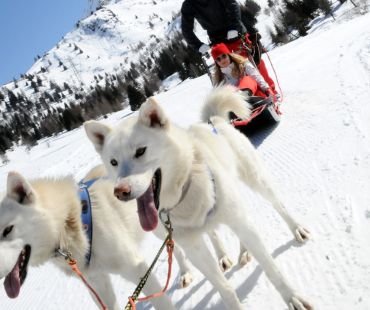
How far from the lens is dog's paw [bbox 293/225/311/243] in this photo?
9.73ft

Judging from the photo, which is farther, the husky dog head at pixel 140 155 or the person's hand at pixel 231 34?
the person's hand at pixel 231 34

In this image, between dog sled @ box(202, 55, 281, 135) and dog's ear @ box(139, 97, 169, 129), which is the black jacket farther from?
dog's ear @ box(139, 97, 169, 129)

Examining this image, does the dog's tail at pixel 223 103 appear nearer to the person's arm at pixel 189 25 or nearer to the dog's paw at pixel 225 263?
the dog's paw at pixel 225 263

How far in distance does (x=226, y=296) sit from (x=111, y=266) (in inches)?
31.1

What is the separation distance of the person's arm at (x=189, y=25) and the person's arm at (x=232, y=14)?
0.65m

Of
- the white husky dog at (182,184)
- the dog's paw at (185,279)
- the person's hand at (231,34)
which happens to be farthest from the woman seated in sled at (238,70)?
the white husky dog at (182,184)

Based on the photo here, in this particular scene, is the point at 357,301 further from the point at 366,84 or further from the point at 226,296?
the point at 366,84

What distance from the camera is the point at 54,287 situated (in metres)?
4.29

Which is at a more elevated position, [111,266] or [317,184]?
[111,266]

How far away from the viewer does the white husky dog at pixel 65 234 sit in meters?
2.20

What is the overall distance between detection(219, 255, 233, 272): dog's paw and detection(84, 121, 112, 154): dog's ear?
1.39 meters

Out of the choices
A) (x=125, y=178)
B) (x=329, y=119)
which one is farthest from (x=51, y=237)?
(x=329, y=119)

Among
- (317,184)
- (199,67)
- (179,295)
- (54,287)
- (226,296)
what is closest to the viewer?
(226,296)

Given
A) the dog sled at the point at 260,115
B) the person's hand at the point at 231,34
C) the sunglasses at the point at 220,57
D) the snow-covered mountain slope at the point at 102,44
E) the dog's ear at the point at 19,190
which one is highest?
the snow-covered mountain slope at the point at 102,44
